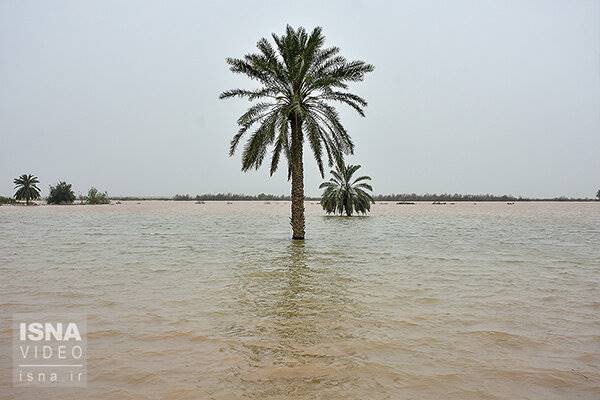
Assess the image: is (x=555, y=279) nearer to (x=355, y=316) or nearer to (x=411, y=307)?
(x=411, y=307)

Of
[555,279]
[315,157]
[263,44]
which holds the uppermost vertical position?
[263,44]

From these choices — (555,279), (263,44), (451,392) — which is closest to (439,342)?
(451,392)

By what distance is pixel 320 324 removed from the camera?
5.55 m

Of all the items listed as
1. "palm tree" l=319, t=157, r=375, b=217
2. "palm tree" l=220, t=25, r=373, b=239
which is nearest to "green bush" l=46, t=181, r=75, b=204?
"palm tree" l=319, t=157, r=375, b=217

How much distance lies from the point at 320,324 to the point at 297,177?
13208 mm

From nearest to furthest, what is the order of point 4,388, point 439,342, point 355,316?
1. point 4,388
2. point 439,342
3. point 355,316

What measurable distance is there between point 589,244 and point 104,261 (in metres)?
17.4

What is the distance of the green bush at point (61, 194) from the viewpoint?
7169 centimetres

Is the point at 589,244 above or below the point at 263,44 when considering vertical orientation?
below

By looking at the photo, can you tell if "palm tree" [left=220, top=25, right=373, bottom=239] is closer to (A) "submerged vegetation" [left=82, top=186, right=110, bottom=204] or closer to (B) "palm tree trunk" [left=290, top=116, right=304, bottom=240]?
(B) "palm tree trunk" [left=290, top=116, right=304, bottom=240]

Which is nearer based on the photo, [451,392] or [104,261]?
[451,392]

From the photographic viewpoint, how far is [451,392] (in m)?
3.48

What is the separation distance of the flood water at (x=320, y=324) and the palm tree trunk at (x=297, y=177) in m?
6.19

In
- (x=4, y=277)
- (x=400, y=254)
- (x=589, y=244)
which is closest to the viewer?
(x=4, y=277)
